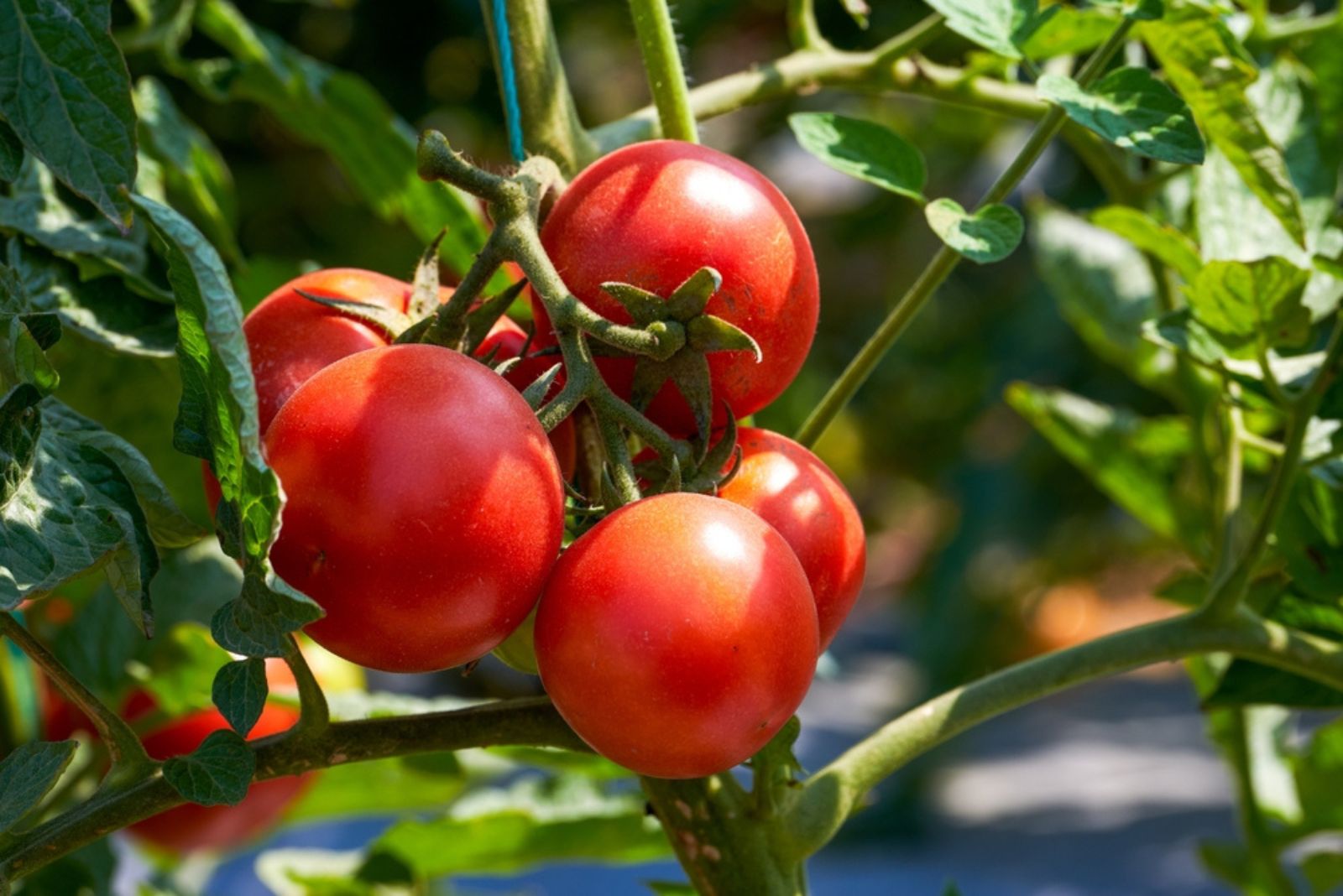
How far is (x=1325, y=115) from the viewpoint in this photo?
638 millimetres

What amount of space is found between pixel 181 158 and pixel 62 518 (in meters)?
0.29

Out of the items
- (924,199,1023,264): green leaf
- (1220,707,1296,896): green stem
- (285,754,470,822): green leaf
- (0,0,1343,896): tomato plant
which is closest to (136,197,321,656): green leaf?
(0,0,1343,896): tomato plant

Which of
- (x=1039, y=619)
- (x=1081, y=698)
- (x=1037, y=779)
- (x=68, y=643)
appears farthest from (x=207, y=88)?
(x=1081, y=698)

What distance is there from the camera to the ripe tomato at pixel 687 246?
405 millimetres

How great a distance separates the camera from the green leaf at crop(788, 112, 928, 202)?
0.47 meters

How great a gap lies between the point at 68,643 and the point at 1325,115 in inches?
24.4

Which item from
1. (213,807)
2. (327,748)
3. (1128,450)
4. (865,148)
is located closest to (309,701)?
(327,748)

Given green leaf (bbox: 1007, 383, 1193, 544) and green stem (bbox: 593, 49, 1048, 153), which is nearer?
green stem (bbox: 593, 49, 1048, 153)

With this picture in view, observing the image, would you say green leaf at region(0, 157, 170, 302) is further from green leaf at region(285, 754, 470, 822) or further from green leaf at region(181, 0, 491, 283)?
green leaf at region(285, 754, 470, 822)

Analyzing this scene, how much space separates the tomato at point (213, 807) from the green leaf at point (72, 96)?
16.3 inches

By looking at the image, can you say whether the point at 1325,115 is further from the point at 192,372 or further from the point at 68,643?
the point at 68,643

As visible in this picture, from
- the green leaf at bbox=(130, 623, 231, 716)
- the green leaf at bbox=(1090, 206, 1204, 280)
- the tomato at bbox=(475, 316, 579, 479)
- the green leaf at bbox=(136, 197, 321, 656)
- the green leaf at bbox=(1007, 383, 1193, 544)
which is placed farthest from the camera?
the green leaf at bbox=(1007, 383, 1193, 544)

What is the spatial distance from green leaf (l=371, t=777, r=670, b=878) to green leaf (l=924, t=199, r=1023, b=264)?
1.11ft

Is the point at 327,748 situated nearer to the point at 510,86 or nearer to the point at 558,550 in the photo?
the point at 558,550
